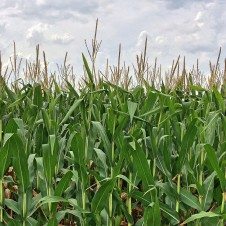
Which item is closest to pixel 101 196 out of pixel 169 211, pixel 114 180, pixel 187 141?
pixel 114 180

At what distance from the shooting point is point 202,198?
2.74m

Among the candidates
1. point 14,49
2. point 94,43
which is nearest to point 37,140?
point 94,43

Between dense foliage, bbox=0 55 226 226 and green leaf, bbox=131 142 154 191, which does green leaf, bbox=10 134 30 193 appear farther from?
green leaf, bbox=131 142 154 191

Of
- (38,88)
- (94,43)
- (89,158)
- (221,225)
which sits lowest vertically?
(221,225)

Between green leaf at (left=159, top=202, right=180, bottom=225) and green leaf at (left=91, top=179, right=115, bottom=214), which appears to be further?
green leaf at (left=159, top=202, right=180, bottom=225)

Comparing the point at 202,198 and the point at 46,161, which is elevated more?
the point at 46,161

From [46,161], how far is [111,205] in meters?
0.44

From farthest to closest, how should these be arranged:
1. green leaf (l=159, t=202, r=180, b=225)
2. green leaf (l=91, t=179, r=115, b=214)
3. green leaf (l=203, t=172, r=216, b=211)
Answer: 1. green leaf (l=203, t=172, r=216, b=211)
2. green leaf (l=159, t=202, r=180, b=225)
3. green leaf (l=91, t=179, r=115, b=214)

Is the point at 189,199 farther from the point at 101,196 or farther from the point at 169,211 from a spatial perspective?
the point at 101,196

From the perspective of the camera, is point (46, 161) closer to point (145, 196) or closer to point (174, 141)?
point (145, 196)

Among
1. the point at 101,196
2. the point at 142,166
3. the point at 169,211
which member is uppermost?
the point at 142,166

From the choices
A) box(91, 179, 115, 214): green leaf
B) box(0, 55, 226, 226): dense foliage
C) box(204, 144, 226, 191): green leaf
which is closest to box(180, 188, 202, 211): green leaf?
box(0, 55, 226, 226): dense foliage

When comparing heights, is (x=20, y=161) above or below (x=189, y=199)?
above

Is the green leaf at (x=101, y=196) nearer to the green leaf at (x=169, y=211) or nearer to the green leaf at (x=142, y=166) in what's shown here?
the green leaf at (x=142, y=166)
